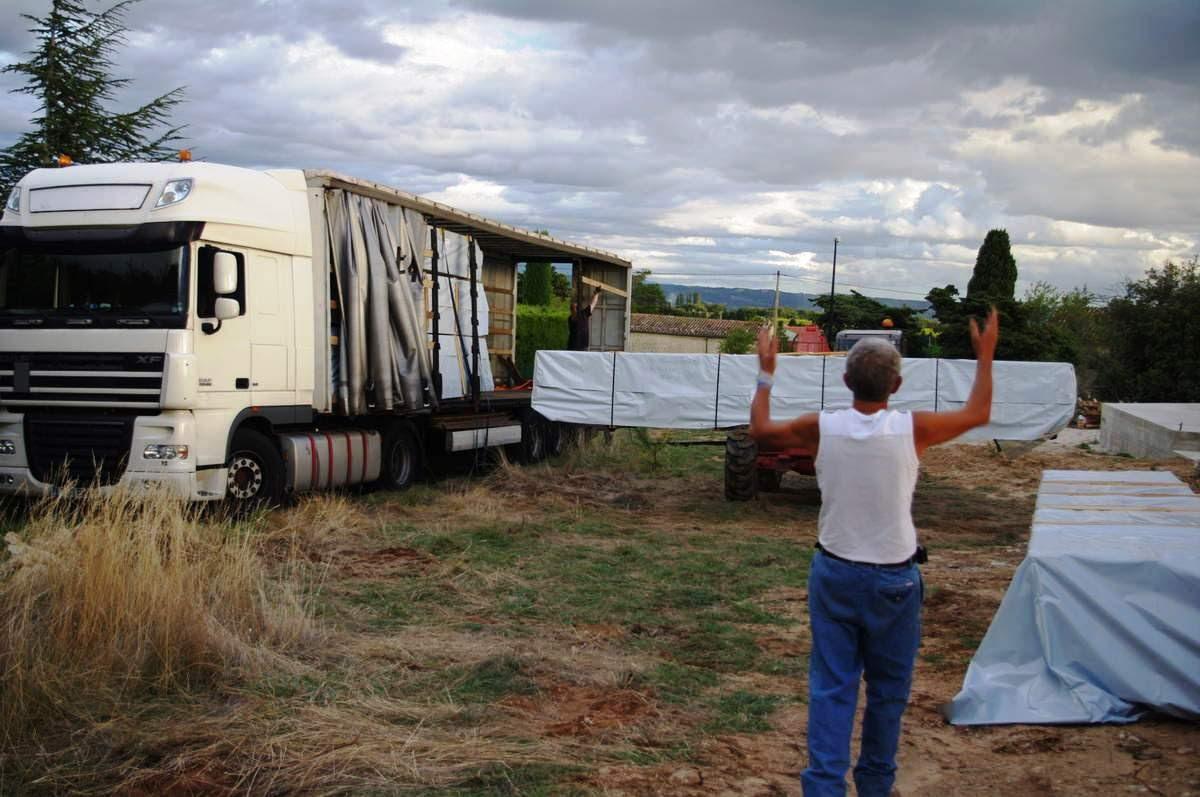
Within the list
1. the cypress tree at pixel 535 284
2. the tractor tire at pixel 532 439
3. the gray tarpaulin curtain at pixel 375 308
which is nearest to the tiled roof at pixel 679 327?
the cypress tree at pixel 535 284

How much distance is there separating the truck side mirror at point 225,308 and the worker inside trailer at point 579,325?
9314 millimetres

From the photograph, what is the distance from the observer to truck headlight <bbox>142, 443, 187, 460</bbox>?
33.3 feet

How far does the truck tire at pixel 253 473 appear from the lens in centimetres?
1099

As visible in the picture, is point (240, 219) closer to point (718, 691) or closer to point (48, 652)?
point (48, 652)

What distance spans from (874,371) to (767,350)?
393 millimetres

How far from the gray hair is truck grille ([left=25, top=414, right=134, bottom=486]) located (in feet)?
26.4

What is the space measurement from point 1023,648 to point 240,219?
325 inches

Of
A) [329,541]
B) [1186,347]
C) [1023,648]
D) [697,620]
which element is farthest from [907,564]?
[1186,347]

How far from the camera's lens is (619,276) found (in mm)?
20188

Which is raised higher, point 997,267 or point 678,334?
point 997,267

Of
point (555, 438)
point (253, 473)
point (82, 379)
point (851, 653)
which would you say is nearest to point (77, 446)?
point (82, 379)

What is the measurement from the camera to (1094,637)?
217 inches

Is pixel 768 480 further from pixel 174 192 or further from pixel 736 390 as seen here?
pixel 174 192

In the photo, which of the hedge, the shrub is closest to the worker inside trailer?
the hedge
